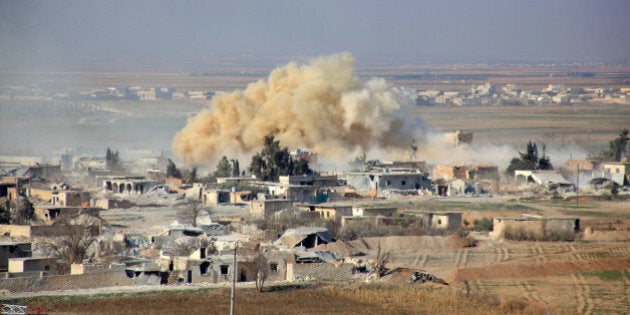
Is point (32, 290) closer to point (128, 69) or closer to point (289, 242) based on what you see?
point (289, 242)

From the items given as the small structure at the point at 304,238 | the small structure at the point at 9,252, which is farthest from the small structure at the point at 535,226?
the small structure at the point at 9,252

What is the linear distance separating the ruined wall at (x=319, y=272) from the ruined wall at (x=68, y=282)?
3244 mm

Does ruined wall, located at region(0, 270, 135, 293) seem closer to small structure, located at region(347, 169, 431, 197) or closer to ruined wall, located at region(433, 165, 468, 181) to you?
small structure, located at region(347, 169, 431, 197)

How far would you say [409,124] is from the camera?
2408 inches

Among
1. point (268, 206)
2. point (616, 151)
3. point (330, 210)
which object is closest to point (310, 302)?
point (330, 210)

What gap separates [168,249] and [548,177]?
23.4 metres

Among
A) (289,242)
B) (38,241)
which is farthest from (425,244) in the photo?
(38,241)

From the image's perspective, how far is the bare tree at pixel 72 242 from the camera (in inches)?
1216

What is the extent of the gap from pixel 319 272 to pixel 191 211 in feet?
41.2

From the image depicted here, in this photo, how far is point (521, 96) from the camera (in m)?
134

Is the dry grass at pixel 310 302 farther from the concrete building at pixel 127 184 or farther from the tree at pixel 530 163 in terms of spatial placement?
the tree at pixel 530 163

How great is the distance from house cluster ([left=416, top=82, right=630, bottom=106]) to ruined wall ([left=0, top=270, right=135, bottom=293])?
303ft

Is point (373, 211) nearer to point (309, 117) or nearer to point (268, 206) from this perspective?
point (268, 206)

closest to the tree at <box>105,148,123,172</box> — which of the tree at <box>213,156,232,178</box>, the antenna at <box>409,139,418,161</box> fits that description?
the tree at <box>213,156,232,178</box>
